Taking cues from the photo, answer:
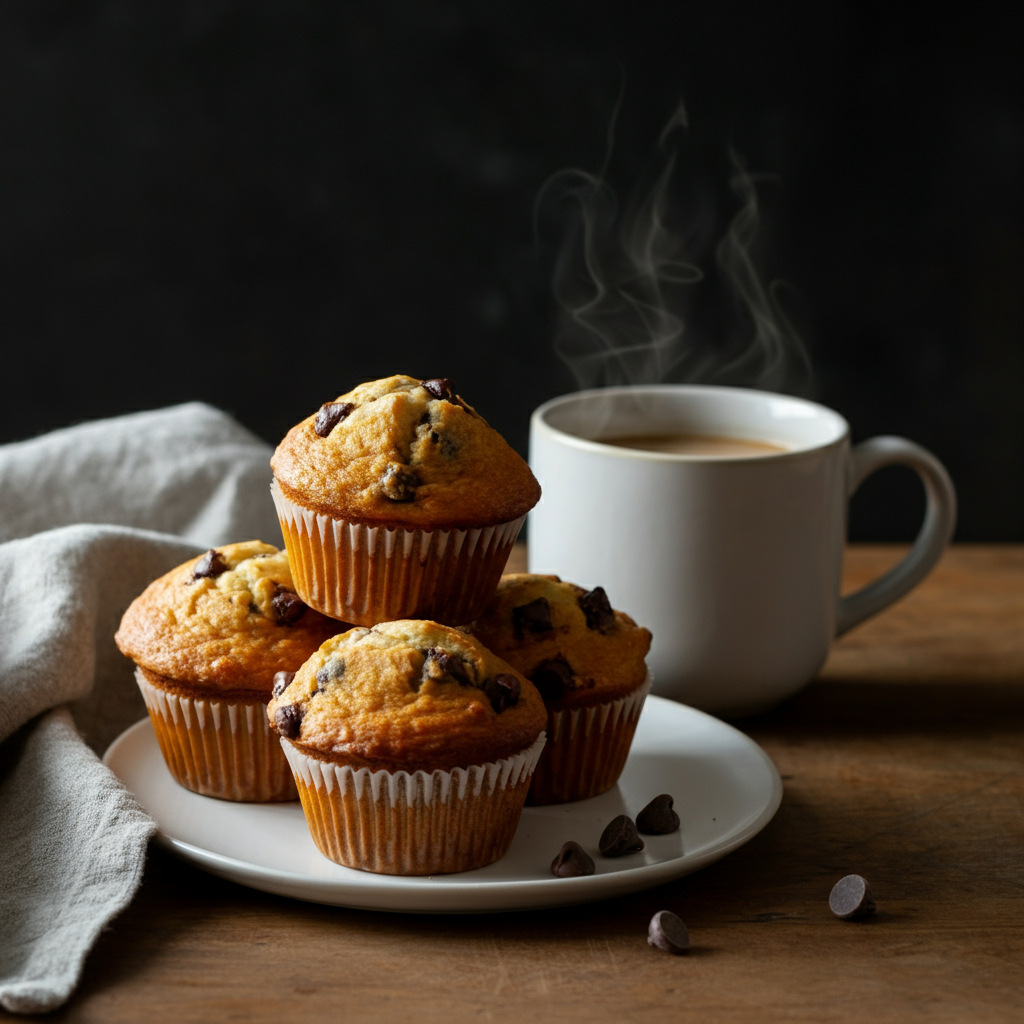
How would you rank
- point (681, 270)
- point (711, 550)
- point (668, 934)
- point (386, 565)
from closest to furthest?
point (668, 934), point (386, 565), point (711, 550), point (681, 270)

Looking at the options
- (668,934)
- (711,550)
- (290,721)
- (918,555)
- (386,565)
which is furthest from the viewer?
(918,555)

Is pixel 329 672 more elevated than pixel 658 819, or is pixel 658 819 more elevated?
pixel 329 672

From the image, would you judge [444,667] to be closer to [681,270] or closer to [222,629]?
[222,629]

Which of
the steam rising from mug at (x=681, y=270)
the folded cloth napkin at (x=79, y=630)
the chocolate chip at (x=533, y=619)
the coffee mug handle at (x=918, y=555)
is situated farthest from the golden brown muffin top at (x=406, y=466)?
the steam rising from mug at (x=681, y=270)

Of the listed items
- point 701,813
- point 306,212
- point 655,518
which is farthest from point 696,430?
point 306,212

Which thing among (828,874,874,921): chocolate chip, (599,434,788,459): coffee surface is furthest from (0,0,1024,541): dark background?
(828,874,874,921): chocolate chip

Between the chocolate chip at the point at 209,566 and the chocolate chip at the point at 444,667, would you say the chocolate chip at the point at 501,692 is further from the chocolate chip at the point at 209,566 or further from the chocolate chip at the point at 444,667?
the chocolate chip at the point at 209,566

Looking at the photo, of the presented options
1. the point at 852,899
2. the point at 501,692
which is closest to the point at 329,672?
the point at 501,692
